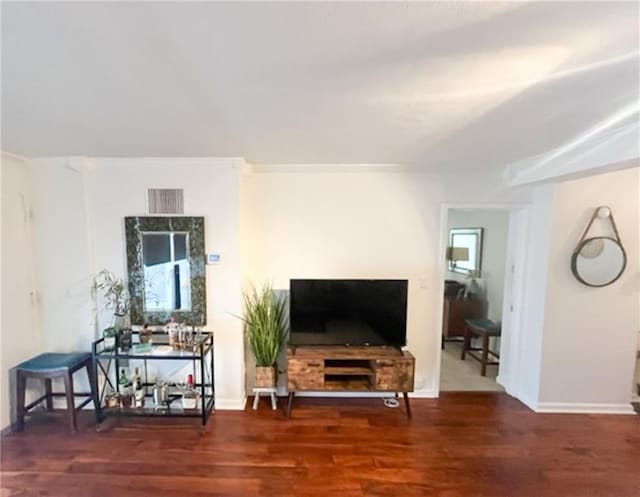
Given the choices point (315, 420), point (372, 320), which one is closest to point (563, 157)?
point (372, 320)

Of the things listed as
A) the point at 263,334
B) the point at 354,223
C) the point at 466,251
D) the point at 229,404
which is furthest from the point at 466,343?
the point at 229,404

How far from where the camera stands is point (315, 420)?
10.5 feet

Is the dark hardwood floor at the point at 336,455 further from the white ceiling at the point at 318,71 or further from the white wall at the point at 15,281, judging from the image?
the white ceiling at the point at 318,71

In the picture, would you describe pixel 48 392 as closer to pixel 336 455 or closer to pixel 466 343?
pixel 336 455

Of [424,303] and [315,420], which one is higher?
[424,303]

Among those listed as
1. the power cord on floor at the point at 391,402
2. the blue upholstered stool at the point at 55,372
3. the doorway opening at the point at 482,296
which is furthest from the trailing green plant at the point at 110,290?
the doorway opening at the point at 482,296

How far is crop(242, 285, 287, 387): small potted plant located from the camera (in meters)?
3.31

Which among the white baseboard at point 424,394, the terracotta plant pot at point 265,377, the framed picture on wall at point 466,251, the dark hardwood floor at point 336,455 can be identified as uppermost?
the framed picture on wall at point 466,251

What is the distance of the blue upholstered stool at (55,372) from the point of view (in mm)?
2885

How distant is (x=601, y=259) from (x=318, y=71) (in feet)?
10.6

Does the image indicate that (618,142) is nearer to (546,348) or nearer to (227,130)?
(546,348)

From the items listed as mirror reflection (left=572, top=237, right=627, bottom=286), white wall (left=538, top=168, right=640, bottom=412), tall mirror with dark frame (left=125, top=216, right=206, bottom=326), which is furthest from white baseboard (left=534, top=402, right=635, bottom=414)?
tall mirror with dark frame (left=125, top=216, right=206, bottom=326)

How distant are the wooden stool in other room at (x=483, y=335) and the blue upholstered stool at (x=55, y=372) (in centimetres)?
411

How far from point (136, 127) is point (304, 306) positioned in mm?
1958
